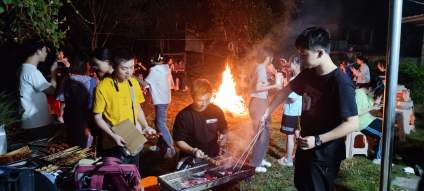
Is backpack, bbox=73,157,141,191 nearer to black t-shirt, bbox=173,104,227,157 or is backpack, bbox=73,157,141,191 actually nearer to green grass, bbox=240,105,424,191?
black t-shirt, bbox=173,104,227,157

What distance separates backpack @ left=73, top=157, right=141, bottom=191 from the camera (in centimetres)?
357

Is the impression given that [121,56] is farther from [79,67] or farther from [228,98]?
[228,98]

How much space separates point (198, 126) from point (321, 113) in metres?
1.68

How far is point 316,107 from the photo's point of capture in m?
3.63

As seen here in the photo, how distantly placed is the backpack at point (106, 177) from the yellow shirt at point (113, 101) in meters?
0.79

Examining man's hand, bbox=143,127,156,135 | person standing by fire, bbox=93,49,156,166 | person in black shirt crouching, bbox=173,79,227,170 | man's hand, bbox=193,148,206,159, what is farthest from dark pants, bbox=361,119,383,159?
person standing by fire, bbox=93,49,156,166

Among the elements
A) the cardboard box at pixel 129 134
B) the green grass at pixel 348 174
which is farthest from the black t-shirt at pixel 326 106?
the green grass at pixel 348 174

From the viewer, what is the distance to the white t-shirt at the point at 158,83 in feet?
24.7

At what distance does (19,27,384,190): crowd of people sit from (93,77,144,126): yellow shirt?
0.01m

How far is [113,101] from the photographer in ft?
14.4

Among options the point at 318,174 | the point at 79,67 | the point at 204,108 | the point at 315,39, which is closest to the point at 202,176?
the point at 204,108

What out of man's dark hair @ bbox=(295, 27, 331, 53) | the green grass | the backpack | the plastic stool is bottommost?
the green grass

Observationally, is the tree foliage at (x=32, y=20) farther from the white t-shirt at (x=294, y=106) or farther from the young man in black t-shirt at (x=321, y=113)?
the white t-shirt at (x=294, y=106)

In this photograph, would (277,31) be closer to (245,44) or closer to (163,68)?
(245,44)
